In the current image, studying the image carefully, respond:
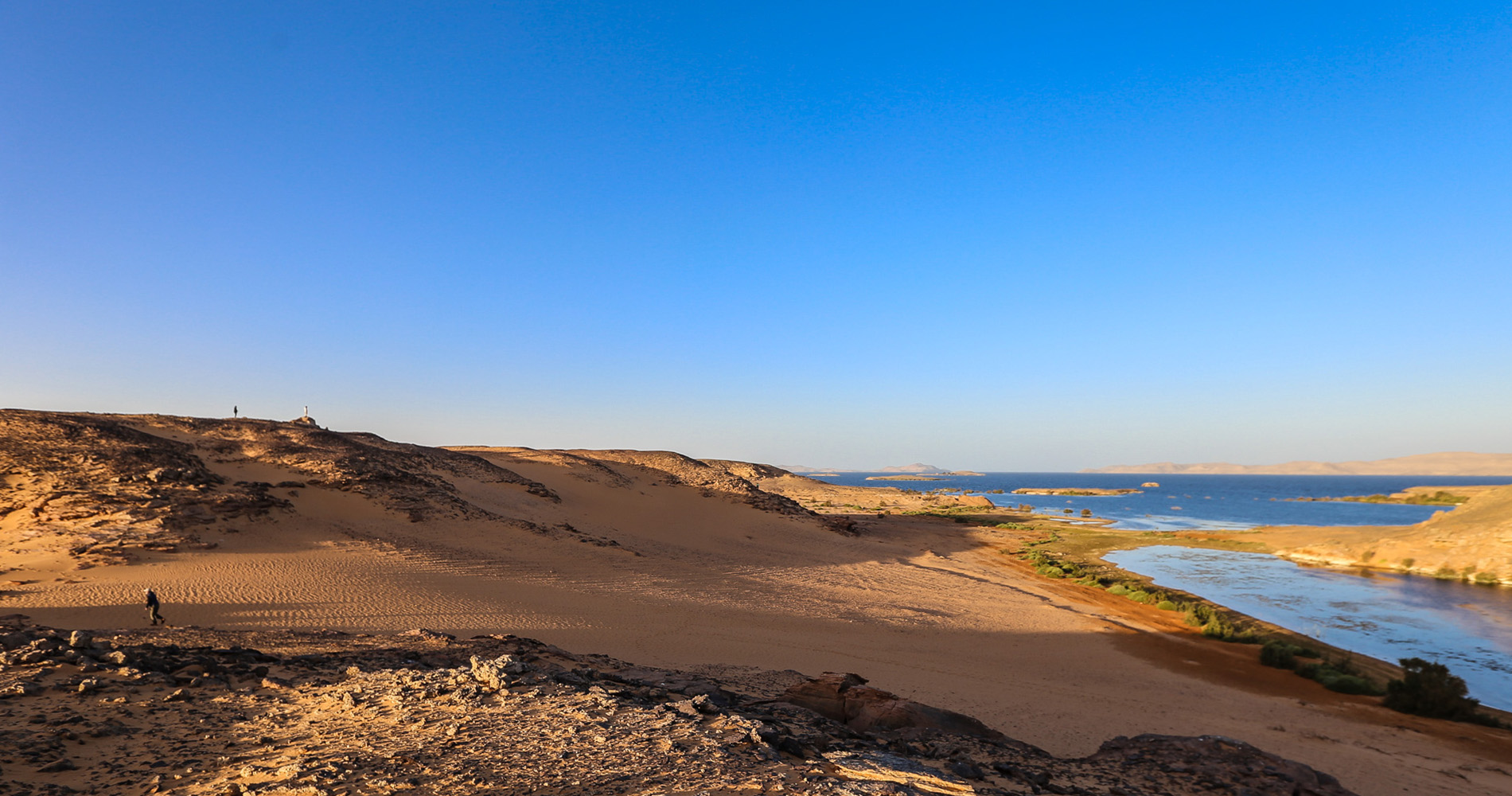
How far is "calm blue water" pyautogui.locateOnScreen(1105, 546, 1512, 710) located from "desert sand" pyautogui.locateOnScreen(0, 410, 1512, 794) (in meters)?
4.77

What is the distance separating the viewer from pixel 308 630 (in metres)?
10.5

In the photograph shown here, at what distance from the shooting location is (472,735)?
6008mm

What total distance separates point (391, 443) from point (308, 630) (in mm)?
24991

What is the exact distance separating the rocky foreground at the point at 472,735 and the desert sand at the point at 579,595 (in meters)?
2.13

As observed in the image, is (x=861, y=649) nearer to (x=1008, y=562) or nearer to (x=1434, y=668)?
(x=1434, y=668)

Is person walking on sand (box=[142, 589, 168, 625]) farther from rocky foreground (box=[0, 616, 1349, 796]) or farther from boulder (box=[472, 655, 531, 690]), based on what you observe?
boulder (box=[472, 655, 531, 690])

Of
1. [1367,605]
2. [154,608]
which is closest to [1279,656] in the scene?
[1367,605]

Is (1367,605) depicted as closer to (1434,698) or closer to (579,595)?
(1434,698)

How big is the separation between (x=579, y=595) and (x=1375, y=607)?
28686mm

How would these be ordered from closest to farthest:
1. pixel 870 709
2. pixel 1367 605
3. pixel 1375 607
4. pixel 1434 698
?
pixel 870 709 → pixel 1434 698 → pixel 1375 607 → pixel 1367 605

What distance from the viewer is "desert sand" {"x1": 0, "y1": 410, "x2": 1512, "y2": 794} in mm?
11117

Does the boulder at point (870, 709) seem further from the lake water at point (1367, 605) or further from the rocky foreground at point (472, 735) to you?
the lake water at point (1367, 605)

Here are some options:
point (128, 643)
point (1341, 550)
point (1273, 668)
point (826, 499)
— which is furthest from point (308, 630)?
point (826, 499)

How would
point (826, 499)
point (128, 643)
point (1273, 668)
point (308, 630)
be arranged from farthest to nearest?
point (826, 499)
point (1273, 668)
point (308, 630)
point (128, 643)
